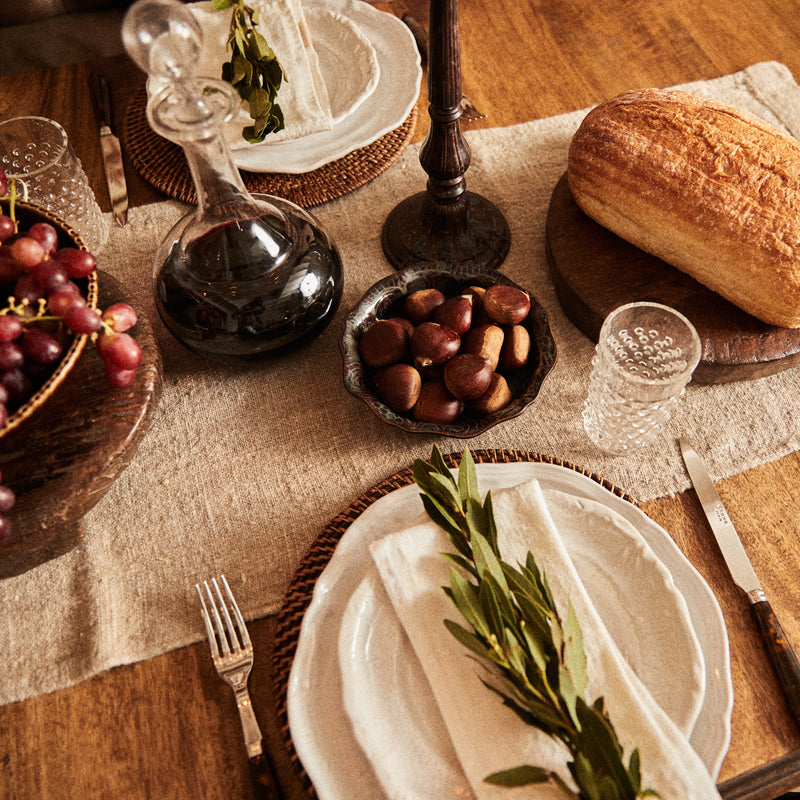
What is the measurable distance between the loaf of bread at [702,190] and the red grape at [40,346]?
656 mm

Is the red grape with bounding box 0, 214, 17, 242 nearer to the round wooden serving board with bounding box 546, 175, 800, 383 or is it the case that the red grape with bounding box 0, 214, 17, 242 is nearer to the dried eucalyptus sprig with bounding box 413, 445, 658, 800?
the dried eucalyptus sprig with bounding box 413, 445, 658, 800

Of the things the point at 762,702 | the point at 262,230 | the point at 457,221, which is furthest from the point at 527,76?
the point at 762,702

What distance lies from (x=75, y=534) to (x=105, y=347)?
8.5 inches

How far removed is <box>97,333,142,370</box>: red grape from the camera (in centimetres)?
61

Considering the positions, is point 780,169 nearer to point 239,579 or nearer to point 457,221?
point 457,221

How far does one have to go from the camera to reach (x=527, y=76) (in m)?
1.17

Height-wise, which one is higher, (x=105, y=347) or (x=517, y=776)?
(x=105, y=347)

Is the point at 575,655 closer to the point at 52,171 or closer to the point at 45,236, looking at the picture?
the point at 45,236

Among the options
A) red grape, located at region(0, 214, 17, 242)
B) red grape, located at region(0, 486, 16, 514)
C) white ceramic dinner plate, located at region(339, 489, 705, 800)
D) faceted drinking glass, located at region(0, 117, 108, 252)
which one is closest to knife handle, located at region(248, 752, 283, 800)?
white ceramic dinner plate, located at region(339, 489, 705, 800)

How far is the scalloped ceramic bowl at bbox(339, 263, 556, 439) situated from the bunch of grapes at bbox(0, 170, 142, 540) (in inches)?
9.2

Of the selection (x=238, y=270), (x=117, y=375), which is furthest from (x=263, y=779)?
(x=238, y=270)

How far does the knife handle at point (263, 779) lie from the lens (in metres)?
0.56

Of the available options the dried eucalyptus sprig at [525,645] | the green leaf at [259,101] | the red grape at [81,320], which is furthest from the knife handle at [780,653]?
the green leaf at [259,101]

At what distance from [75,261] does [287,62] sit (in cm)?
50
